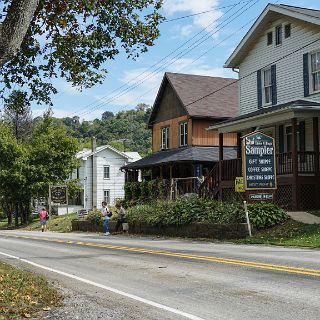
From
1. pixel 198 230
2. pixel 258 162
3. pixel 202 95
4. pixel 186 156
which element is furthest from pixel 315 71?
pixel 202 95

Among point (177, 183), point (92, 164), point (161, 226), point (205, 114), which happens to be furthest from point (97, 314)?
point (92, 164)

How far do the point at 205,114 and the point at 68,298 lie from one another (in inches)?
1100

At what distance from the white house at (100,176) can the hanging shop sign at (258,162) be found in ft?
139

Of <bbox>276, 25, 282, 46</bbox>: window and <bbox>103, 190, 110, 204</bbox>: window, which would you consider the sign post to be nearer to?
<bbox>103, 190, 110, 204</bbox>: window

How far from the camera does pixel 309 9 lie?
83.5 ft

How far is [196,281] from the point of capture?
9.27 m

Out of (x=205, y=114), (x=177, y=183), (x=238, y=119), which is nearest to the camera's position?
(x=238, y=119)

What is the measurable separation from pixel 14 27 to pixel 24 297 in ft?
13.3

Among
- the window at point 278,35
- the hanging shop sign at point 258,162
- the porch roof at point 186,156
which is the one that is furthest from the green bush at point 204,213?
the window at point 278,35

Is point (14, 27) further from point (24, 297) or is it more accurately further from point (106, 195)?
point (106, 195)

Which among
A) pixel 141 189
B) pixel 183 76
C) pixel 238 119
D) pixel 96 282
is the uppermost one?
pixel 183 76

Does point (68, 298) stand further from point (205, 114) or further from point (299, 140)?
point (205, 114)

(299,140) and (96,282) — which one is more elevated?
(299,140)

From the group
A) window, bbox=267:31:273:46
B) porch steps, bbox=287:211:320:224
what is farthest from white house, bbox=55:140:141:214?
porch steps, bbox=287:211:320:224
